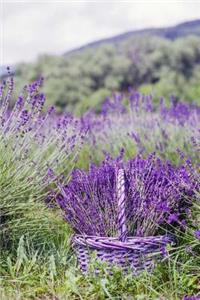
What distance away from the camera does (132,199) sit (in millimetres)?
3061

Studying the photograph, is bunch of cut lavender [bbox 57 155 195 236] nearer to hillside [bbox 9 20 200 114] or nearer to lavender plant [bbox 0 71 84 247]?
lavender plant [bbox 0 71 84 247]

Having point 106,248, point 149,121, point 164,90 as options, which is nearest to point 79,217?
point 106,248

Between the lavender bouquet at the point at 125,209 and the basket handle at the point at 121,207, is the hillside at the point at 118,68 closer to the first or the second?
the lavender bouquet at the point at 125,209

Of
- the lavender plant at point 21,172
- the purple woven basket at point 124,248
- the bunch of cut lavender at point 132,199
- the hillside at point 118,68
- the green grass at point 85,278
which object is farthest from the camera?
the hillside at point 118,68

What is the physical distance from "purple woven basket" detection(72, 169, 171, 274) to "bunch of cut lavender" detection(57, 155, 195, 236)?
106 mm

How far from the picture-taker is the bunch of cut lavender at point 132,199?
9.80 ft

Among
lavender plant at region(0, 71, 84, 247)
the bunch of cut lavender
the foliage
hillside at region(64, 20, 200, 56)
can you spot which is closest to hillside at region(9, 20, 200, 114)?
the foliage

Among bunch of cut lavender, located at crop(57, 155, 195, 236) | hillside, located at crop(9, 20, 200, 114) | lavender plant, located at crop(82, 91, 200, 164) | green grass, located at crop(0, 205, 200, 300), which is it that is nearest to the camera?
green grass, located at crop(0, 205, 200, 300)

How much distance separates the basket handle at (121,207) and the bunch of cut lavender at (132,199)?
98 millimetres

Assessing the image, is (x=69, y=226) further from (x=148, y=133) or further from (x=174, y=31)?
(x=174, y=31)

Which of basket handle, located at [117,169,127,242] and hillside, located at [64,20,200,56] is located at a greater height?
hillside, located at [64,20,200,56]

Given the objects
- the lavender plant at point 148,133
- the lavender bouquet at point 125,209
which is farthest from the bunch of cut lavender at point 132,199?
the lavender plant at point 148,133

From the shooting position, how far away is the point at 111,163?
3.42m

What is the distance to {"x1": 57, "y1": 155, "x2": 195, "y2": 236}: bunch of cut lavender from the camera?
2988mm
